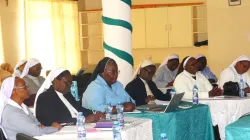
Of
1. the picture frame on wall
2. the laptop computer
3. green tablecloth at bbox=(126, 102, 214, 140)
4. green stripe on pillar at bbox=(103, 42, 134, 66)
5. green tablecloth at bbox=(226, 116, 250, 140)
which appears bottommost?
green tablecloth at bbox=(126, 102, 214, 140)

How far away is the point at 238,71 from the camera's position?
757 cm

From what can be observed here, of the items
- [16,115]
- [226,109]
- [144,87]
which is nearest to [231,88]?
[226,109]

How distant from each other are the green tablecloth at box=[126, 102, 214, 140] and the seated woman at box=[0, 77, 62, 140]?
1220 mm

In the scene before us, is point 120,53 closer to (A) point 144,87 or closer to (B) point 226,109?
(A) point 144,87

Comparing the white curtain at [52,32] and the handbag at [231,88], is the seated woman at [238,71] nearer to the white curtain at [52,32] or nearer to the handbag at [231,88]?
the handbag at [231,88]

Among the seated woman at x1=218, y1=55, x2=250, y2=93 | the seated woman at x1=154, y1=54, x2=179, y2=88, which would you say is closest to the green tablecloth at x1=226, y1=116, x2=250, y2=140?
the seated woman at x1=218, y1=55, x2=250, y2=93

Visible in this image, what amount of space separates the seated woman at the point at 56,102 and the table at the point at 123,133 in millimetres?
Answer: 189

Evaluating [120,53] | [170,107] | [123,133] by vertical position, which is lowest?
[123,133]

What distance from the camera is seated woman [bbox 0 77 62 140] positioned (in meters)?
4.46

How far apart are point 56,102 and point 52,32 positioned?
717 centimetres

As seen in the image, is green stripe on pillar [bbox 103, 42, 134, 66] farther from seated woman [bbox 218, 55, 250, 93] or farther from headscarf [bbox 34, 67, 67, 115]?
headscarf [bbox 34, 67, 67, 115]

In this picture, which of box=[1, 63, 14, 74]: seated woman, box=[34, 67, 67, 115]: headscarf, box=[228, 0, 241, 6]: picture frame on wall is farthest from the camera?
box=[228, 0, 241, 6]: picture frame on wall

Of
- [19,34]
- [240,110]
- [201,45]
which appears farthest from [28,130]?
[201,45]

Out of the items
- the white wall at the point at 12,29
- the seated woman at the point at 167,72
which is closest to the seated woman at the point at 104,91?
the seated woman at the point at 167,72
